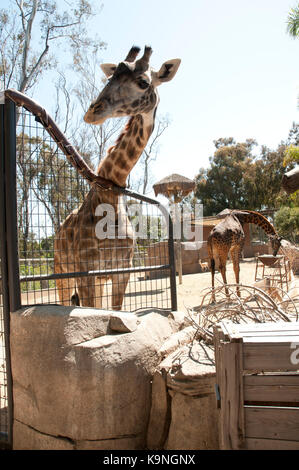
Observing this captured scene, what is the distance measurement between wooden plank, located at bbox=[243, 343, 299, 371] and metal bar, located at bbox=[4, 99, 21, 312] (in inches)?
62.8

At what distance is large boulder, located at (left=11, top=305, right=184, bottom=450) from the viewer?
2.13m

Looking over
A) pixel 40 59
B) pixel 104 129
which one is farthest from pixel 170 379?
pixel 104 129

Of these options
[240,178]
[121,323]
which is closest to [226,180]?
[240,178]

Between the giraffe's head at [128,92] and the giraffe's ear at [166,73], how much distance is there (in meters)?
0.01

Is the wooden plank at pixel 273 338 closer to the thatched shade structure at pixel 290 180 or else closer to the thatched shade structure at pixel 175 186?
the thatched shade structure at pixel 290 180

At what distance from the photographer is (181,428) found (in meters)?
2.12

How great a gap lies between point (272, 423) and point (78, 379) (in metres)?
1.14

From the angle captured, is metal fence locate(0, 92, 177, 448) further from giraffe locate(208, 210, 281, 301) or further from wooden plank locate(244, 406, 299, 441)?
giraffe locate(208, 210, 281, 301)

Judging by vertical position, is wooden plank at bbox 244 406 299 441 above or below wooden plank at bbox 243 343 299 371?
below

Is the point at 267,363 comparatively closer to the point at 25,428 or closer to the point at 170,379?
the point at 170,379

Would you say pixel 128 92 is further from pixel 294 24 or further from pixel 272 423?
pixel 294 24

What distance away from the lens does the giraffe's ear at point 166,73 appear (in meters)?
→ 3.72

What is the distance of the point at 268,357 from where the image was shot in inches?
60.3

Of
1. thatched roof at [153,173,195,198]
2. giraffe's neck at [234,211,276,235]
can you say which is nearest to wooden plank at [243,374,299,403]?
giraffe's neck at [234,211,276,235]
